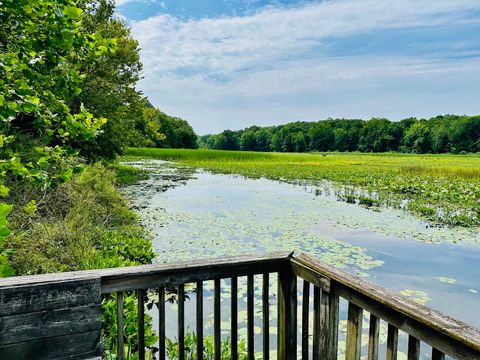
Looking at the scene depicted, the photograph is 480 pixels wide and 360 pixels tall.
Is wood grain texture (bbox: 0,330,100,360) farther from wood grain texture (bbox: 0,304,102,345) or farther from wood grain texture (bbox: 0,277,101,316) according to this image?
wood grain texture (bbox: 0,277,101,316)

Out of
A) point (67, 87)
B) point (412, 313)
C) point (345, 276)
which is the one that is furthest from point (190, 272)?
point (67, 87)

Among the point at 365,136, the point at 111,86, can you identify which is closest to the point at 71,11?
the point at 111,86

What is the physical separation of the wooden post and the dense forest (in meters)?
96.3

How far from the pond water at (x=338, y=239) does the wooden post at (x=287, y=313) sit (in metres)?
2.08

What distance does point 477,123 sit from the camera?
83000 mm

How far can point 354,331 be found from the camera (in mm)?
1867

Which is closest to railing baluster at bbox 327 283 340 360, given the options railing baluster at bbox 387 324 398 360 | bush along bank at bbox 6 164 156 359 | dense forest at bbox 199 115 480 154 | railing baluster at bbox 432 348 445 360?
railing baluster at bbox 387 324 398 360

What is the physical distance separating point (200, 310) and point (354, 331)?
902mm

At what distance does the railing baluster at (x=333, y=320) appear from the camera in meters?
1.97

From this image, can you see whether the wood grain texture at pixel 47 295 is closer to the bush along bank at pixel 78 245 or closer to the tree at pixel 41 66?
the tree at pixel 41 66

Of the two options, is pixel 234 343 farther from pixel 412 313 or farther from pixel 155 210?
pixel 155 210

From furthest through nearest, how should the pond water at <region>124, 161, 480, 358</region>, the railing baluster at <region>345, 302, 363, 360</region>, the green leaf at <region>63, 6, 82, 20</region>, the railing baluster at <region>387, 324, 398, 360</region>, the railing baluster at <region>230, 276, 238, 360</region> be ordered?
1. the pond water at <region>124, 161, 480, 358</region>
2. the green leaf at <region>63, 6, 82, 20</region>
3. the railing baluster at <region>230, 276, 238, 360</region>
4. the railing baluster at <region>345, 302, 363, 360</region>
5. the railing baluster at <region>387, 324, 398, 360</region>

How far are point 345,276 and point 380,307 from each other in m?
0.26

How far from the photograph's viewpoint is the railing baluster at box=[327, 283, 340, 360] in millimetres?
1973
